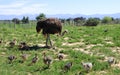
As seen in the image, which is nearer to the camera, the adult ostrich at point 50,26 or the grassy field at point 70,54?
the grassy field at point 70,54

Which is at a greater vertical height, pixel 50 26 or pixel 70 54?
pixel 50 26

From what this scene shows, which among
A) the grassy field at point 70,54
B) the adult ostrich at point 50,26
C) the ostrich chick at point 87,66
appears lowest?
the grassy field at point 70,54

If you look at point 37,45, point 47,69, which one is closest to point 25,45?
point 37,45

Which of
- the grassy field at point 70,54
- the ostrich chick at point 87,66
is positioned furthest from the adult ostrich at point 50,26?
the ostrich chick at point 87,66

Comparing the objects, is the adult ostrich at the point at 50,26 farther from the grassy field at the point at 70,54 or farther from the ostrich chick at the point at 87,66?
the ostrich chick at the point at 87,66

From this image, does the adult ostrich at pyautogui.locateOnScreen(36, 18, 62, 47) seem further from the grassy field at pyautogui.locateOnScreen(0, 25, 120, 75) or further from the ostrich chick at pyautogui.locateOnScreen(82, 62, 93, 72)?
the ostrich chick at pyautogui.locateOnScreen(82, 62, 93, 72)

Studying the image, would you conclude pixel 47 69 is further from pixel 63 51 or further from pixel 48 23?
pixel 48 23

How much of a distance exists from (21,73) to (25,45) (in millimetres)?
6562

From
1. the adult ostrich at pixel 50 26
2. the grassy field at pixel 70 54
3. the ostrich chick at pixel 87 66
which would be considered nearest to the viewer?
the ostrich chick at pixel 87 66

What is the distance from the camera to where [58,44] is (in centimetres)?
2216

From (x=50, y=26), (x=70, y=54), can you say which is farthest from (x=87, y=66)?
(x=50, y=26)

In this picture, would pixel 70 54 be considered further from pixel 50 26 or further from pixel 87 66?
pixel 87 66

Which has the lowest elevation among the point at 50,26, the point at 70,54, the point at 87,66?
the point at 70,54

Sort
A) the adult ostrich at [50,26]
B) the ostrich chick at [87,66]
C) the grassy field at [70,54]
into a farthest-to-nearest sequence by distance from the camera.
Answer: the adult ostrich at [50,26], the grassy field at [70,54], the ostrich chick at [87,66]
